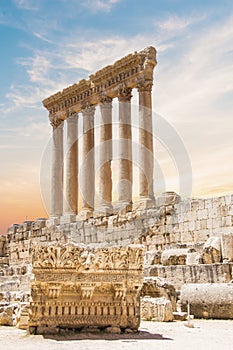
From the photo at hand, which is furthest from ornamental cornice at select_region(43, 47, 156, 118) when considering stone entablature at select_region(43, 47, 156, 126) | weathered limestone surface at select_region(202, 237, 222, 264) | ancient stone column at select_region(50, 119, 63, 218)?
weathered limestone surface at select_region(202, 237, 222, 264)

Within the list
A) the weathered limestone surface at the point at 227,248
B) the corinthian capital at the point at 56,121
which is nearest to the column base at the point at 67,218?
the corinthian capital at the point at 56,121

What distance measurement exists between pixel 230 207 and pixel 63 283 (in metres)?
9.16

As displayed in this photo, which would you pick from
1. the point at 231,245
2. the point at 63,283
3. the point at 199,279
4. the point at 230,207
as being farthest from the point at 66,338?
the point at 230,207

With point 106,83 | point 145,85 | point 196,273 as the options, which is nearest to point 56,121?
point 106,83

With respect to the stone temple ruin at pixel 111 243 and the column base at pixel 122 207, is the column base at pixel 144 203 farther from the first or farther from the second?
the column base at pixel 122 207

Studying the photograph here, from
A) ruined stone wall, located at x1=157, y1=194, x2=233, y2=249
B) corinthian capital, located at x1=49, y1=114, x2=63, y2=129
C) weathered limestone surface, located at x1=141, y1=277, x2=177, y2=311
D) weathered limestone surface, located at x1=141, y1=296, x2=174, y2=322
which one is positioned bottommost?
weathered limestone surface, located at x1=141, y1=296, x2=174, y2=322

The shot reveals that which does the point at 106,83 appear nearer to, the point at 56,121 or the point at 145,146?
the point at 145,146

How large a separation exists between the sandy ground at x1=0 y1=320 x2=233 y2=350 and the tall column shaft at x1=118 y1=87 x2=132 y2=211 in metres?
15.0

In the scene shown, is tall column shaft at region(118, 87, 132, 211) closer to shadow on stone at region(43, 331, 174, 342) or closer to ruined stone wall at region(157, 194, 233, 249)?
ruined stone wall at region(157, 194, 233, 249)

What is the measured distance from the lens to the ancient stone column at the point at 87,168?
88.4 ft

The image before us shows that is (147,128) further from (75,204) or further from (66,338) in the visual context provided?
(66,338)

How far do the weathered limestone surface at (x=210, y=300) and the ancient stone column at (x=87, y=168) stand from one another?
16.2 metres

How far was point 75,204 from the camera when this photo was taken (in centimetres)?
2872

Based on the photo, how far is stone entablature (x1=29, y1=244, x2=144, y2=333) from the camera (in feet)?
26.2
